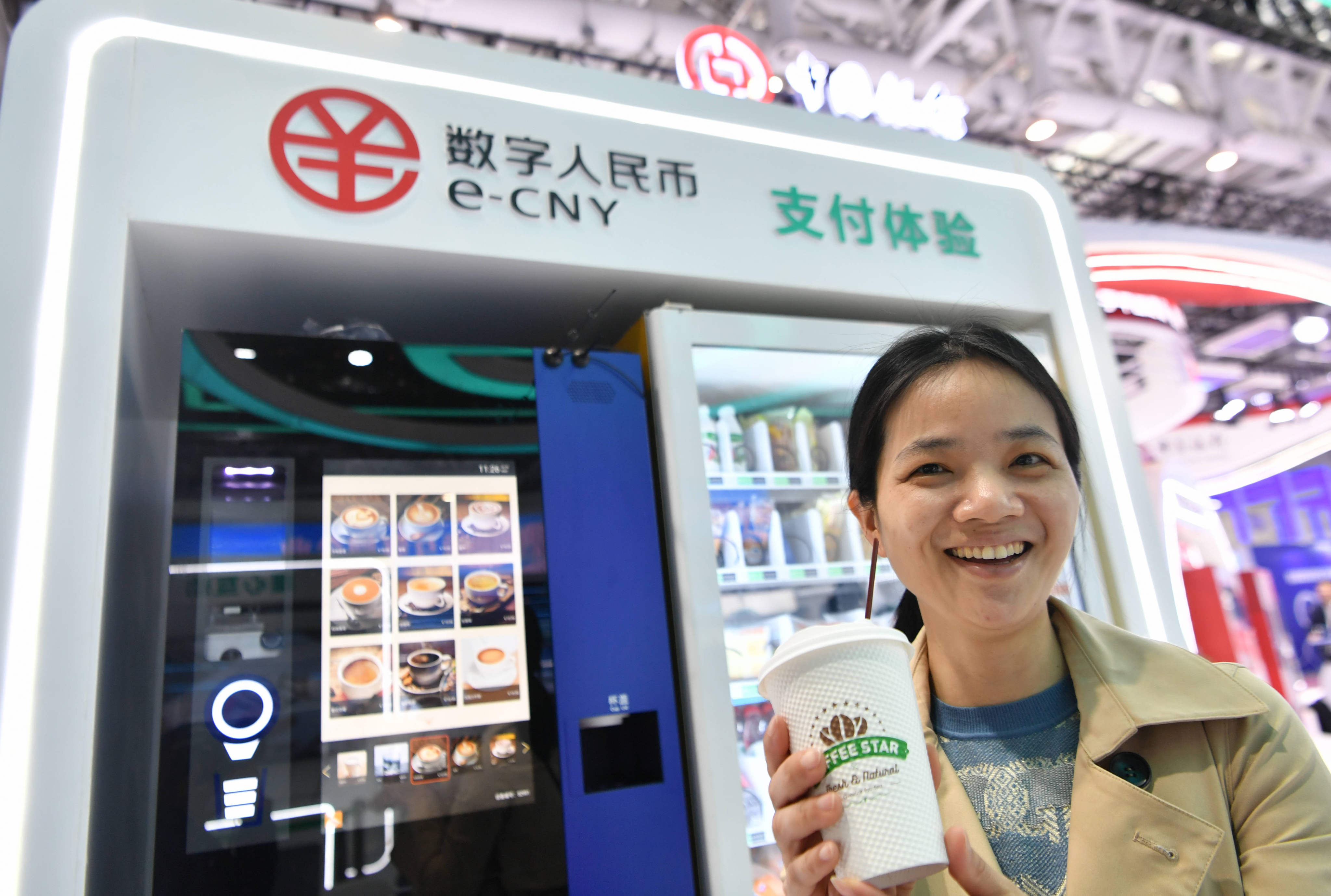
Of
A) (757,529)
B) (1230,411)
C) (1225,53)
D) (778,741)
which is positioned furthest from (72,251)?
(1230,411)

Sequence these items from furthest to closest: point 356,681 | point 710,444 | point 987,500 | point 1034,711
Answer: point 710,444 < point 356,681 < point 1034,711 < point 987,500

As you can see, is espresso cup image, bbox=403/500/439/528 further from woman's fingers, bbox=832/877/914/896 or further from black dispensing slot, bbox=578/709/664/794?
woman's fingers, bbox=832/877/914/896

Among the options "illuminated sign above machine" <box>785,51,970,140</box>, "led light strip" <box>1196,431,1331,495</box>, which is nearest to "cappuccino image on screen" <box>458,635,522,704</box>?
"illuminated sign above machine" <box>785,51,970,140</box>

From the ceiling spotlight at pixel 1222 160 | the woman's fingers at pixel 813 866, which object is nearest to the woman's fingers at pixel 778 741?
the woman's fingers at pixel 813 866

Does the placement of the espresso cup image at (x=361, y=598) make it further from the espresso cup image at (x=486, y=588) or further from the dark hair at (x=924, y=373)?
the dark hair at (x=924, y=373)

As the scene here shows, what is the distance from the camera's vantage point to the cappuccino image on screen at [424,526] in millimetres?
2068

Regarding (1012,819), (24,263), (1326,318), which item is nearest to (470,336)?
(24,263)

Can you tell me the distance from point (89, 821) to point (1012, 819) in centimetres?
174

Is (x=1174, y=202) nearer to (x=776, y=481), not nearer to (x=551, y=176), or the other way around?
(x=776, y=481)

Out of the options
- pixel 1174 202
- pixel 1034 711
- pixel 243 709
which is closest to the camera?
pixel 1034 711

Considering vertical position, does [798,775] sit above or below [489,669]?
below

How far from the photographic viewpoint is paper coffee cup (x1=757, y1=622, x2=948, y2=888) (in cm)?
90

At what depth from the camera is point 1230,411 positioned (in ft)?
40.4

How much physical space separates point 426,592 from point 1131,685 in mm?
1509
